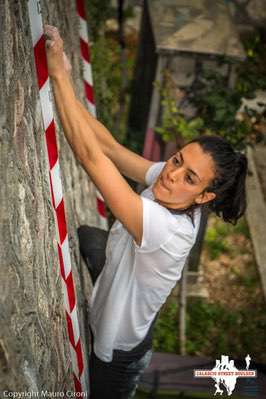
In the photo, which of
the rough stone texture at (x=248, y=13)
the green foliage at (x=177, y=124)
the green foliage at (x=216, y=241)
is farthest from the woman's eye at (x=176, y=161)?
the rough stone texture at (x=248, y=13)

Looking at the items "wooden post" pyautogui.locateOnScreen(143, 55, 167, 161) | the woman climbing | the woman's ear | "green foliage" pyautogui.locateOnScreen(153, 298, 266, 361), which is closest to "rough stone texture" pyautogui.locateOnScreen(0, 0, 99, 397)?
the woman climbing

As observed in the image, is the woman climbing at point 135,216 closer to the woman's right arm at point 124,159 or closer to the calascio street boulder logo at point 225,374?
the woman's right arm at point 124,159

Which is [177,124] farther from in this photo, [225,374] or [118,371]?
[118,371]

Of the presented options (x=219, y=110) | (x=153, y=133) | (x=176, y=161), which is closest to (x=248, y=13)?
(x=153, y=133)

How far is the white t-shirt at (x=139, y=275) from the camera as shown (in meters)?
2.29

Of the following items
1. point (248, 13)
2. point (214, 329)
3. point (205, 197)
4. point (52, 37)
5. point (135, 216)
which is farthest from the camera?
point (248, 13)

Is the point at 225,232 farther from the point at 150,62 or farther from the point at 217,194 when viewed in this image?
the point at 217,194

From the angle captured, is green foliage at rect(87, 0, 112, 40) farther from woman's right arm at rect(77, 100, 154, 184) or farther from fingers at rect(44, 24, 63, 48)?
fingers at rect(44, 24, 63, 48)

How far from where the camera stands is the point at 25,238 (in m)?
1.82

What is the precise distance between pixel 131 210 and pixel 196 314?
11.1 ft

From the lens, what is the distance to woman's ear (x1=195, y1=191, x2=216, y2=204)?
2.41 metres

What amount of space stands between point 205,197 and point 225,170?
168 mm

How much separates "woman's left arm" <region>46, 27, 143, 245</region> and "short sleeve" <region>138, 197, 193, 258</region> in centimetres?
8

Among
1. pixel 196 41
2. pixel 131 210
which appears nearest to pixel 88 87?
pixel 131 210
